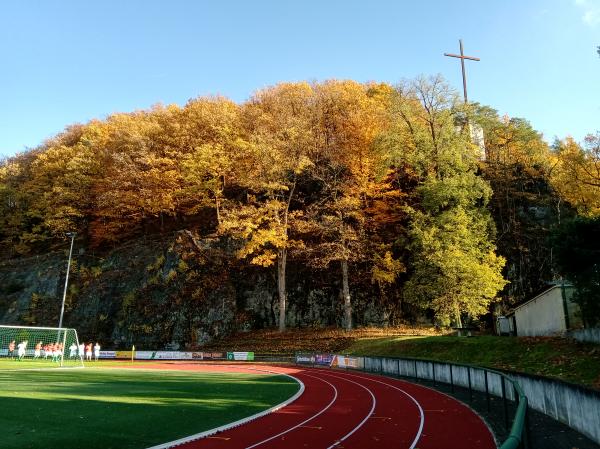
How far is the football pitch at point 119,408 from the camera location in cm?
977

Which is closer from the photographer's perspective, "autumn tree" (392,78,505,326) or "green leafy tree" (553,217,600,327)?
"green leafy tree" (553,217,600,327)

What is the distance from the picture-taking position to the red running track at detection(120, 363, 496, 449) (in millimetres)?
10008

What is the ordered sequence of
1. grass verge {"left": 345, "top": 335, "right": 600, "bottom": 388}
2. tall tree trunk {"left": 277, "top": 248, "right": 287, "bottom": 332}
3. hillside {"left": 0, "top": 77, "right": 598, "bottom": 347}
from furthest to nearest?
1. tall tree trunk {"left": 277, "top": 248, "right": 287, "bottom": 332}
2. hillside {"left": 0, "top": 77, "right": 598, "bottom": 347}
3. grass verge {"left": 345, "top": 335, "right": 600, "bottom": 388}

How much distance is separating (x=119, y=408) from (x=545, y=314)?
20.5m

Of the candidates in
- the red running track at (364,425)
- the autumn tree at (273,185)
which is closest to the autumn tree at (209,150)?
the autumn tree at (273,185)

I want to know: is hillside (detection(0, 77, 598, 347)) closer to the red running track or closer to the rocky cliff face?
the rocky cliff face

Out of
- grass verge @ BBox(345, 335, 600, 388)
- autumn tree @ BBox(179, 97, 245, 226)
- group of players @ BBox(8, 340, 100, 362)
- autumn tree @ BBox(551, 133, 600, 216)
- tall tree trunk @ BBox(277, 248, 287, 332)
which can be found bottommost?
group of players @ BBox(8, 340, 100, 362)

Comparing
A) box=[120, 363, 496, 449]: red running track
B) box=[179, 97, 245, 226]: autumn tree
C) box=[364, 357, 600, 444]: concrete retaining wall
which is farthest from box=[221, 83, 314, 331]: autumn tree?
box=[120, 363, 496, 449]: red running track

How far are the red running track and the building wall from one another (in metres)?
7.83

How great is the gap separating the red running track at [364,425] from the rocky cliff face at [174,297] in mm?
23463

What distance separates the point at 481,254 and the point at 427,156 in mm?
9288

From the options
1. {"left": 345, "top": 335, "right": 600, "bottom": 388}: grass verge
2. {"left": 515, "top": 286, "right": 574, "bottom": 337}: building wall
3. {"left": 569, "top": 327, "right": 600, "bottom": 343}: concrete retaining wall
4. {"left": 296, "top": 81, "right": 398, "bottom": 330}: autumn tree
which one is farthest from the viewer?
{"left": 296, "top": 81, "right": 398, "bottom": 330}: autumn tree

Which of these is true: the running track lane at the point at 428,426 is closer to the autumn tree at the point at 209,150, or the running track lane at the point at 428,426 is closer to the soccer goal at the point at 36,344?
the autumn tree at the point at 209,150

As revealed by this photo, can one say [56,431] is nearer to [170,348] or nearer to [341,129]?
[170,348]
